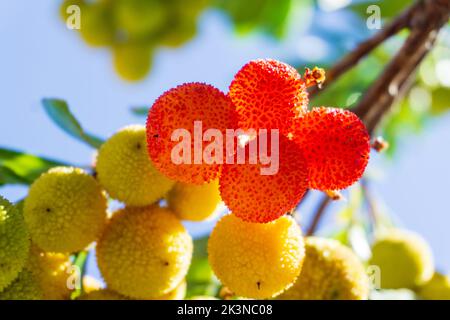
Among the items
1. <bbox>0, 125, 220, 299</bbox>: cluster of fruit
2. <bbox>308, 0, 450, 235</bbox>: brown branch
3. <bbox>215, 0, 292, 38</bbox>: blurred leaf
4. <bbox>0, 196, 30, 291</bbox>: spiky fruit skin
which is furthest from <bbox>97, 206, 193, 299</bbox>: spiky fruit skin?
<bbox>215, 0, 292, 38</bbox>: blurred leaf

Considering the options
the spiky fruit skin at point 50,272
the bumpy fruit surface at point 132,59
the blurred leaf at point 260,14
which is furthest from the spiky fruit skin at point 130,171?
the bumpy fruit surface at point 132,59

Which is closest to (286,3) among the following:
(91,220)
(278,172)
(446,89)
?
(446,89)

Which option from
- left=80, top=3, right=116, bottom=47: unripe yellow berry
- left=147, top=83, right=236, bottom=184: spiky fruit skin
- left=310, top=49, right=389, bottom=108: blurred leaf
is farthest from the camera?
left=80, top=3, right=116, bottom=47: unripe yellow berry

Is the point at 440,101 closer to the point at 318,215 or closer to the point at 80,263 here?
the point at 318,215

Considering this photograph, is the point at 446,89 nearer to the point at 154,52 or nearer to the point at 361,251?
the point at 361,251

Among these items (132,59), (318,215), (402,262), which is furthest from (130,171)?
(132,59)

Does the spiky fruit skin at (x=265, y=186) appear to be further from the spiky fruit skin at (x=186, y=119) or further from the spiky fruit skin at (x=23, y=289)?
the spiky fruit skin at (x=23, y=289)

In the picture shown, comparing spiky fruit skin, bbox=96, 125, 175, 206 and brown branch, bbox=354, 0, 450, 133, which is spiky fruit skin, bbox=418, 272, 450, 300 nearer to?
brown branch, bbox=354, 0, 450, 133
